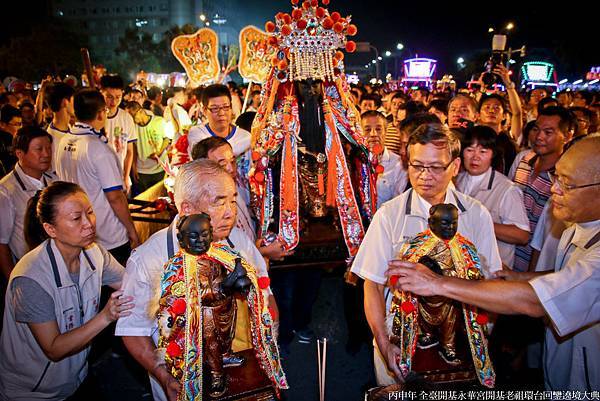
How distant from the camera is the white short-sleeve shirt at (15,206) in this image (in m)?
3.53

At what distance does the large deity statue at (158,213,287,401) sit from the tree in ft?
103

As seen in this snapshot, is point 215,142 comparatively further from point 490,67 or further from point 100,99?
point 490,67

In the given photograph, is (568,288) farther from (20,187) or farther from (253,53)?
(253,53)

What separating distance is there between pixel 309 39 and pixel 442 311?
2.90m

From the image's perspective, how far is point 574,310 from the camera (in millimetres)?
1911

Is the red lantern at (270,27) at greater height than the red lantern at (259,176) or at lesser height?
A: greater

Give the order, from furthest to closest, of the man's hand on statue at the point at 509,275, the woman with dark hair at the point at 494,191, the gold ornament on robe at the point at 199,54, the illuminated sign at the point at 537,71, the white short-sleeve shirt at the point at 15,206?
the illuminated sign at the point at 537,71, the gold ornament on robe at the point at 199,54, the white short-sleeve shirt at the point at 15,206, the woman with dark hair at the point at 494,191, the man's hand on statue at the point at 509,275

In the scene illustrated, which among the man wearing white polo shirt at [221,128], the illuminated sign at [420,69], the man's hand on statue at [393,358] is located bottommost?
the man's hand on statue at [393,358]

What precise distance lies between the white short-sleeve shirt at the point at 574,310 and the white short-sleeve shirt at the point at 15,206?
143 inches

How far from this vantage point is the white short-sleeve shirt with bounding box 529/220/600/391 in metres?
1.91

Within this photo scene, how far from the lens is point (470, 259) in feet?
6.74

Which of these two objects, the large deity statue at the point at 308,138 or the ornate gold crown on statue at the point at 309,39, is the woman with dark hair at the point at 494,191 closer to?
the large deity statue at the point at 308,138

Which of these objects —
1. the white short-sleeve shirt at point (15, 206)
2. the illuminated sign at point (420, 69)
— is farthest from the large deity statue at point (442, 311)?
the illuminated sign at point (420, 69)

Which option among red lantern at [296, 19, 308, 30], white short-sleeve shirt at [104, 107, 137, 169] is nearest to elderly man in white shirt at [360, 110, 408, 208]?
red lantern at [296, 19, 308, 30]
